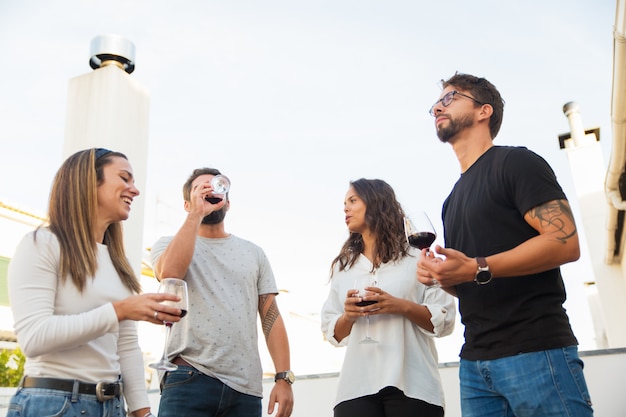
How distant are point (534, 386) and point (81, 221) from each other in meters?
1.55

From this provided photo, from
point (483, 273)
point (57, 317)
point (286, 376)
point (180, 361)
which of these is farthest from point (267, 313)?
point (483, 273)

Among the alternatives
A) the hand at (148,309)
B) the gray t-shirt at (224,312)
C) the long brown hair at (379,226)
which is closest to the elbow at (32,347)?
the hand at (148,309)

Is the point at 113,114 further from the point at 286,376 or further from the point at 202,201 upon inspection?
the point at 286,376

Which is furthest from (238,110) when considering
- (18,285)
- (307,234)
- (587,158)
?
(18,285)

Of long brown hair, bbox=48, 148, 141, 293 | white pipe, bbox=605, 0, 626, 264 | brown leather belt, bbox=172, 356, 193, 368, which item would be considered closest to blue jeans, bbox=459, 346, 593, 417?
brown leather belt, bbox=172, 356, 193, 368

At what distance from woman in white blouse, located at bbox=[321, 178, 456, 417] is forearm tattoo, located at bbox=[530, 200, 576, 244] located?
2.51 feet

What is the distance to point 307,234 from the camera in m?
16.8

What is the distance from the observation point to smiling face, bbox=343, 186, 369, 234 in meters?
2.87

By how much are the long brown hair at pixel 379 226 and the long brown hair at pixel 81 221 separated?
1.11 m

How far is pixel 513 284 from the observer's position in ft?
→ 5.98

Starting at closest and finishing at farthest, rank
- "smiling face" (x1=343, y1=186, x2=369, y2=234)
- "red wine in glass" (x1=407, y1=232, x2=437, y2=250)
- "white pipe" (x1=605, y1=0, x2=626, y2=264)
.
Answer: "red wine in glass" (x1=407, y1=232, x2=437, y2=250), "smiling face" (x1=343, y1=186, x2=369, y2=234), "white pipe" (x1=605, y1=0, x2=626, y2=264)

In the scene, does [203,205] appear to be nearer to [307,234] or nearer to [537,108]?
[537,108]

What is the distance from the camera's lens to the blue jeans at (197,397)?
7.28 ft

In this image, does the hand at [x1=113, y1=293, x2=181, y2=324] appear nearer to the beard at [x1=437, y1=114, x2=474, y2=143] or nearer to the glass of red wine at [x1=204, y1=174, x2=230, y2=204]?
the glass of red wine at [x1=204, y1=174, x2=230, y2=204]
